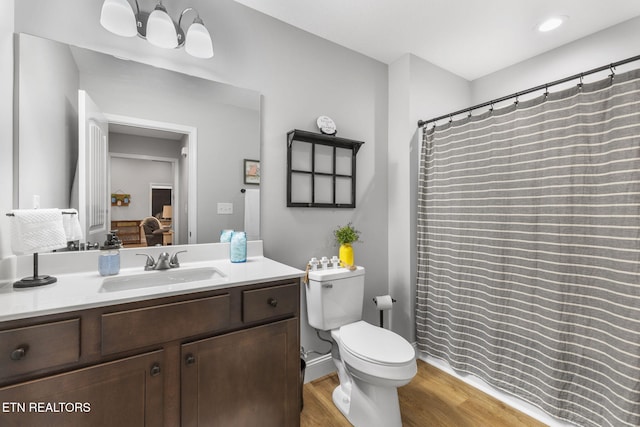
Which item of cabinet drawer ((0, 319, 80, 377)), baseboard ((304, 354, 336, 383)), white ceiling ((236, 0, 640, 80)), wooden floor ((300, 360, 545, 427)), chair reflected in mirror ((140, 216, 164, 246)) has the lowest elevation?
wooden floor ((300, 360, 545, 427))

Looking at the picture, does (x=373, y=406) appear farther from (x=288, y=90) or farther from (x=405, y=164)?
(x=288, y=90)

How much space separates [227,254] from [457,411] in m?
1.68

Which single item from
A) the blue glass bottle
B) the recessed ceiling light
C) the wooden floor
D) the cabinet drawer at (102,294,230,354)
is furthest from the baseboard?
the recessed ceiling light

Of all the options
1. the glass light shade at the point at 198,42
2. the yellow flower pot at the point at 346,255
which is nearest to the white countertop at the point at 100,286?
the yellow flower pot at the point at 346,255

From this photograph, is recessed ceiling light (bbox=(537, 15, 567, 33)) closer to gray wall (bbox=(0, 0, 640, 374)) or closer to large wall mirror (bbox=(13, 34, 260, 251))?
gray wall (bbox=(0, 0, 640, 374))

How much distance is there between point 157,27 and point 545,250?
2429 mm

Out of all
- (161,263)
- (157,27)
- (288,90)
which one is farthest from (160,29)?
(161,263)

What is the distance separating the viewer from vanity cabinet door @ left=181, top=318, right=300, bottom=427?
43.8 inches

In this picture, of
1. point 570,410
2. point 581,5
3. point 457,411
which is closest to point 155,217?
point 457,411

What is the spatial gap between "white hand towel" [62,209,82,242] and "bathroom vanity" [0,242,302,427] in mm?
183

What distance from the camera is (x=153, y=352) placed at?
3.41 feet

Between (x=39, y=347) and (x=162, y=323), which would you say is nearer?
(x=39, y=347)

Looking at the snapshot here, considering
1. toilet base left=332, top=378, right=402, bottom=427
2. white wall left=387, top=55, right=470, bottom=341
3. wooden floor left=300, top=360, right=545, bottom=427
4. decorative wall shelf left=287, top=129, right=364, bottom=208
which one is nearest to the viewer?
toilet base left=332, top=378, right=402, bottom=427

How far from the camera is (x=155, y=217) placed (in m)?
1.56
